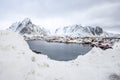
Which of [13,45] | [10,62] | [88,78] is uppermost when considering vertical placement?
[13,45]

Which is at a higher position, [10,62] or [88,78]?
[10,62]

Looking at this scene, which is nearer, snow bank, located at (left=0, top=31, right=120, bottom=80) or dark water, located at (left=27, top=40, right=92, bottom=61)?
snow bank, located at (left=0, top=31, right=120, bottom=80)

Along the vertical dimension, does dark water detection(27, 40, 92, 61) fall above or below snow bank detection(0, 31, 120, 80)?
below

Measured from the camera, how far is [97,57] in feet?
55.4

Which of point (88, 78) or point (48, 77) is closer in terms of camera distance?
point (48, 77)

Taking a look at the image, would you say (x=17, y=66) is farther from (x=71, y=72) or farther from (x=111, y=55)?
(x=111, y=55)

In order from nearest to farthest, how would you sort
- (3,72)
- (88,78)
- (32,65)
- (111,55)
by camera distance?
(3,72) < (32,65) < (88,78) < (111,55)

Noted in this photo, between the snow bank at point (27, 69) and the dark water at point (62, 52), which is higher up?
the snow bank at point (27, 69)

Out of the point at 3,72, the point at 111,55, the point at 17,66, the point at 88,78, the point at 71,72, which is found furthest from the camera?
the point at 111,55

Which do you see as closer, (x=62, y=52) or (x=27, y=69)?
(x=27, y=69)

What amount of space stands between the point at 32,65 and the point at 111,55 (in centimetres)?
978

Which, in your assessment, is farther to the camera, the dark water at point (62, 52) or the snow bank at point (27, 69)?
the dark water at point (62, 52)

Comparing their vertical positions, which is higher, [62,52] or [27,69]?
[27,69]

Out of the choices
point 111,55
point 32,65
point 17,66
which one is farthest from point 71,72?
point 111,55
